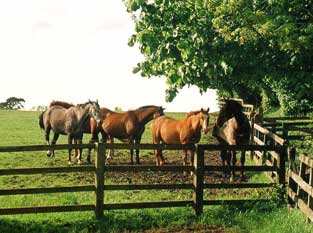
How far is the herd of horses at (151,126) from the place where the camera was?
1634cm

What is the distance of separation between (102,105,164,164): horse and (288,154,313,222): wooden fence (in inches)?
343

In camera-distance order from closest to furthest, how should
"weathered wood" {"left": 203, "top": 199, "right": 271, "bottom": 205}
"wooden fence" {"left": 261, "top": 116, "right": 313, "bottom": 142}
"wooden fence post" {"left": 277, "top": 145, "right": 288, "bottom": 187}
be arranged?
"weathered wood" {"left": 203, "top": 199, "right": 271, "bottom": 205}
"wooden fence post" {"left": 277, "top": 145, "right": 288, "bottom": 187}
"wooden fence" {"left": 261, "top": 116, "right": 313, "bottom": 142}

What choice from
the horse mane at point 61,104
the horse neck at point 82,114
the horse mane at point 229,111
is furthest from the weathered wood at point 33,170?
the horse mane at point 61,104

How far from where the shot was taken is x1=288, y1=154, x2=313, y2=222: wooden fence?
392 inches

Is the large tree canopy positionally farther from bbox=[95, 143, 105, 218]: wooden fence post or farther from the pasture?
bbox=[95, 143, 105, 218]: wooden fence post

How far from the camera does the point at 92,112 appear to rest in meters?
20.1

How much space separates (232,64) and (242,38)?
3.12 m

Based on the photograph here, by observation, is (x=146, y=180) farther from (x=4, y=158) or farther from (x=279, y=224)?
(x=4, y=158)

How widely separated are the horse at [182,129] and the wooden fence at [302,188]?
4.71 metres

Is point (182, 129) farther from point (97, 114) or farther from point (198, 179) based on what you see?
point (198, 179)

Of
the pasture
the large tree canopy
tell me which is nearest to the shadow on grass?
the pasture

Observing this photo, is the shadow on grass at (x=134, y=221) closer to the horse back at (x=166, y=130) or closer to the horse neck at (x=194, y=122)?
the horse neck at (x=194, y=122)

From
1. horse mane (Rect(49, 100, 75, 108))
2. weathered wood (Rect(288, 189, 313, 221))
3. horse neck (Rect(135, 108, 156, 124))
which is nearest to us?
weathered wood (Rect(288, 189, 313, 221))

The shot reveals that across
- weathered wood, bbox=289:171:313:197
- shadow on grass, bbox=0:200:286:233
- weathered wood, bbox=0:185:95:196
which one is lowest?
shadow on grass, bbox=0:200:286:233
